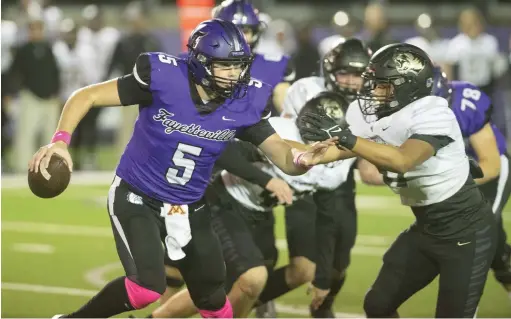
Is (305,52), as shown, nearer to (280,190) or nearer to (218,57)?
(280,190)

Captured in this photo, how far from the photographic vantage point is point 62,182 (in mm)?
4129

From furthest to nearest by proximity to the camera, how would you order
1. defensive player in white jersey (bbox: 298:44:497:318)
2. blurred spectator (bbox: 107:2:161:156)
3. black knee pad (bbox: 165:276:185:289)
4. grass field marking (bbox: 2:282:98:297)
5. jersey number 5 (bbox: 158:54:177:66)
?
blurred spectator (bbox: 107:2:161:156) < grass field marking (bbox: 2:282:98:297) < black knee pad (bbox: 165:276:185:289) < jersey number 5 (bbox: 158:54:177:66) < defensive player in white jersey (bbox: 298:44:497:318)

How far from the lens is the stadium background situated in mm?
6176

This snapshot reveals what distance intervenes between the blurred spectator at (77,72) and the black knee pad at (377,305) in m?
8.12

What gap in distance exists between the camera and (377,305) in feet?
14.8

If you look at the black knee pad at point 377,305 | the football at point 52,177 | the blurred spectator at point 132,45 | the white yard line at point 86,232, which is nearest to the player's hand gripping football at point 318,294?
the black knee pad at point 377,305

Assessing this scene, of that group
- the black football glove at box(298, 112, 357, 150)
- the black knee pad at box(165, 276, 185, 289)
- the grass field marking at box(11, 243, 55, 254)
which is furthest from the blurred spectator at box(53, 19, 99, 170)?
the black football glove at box(298, 112, 357, 150)

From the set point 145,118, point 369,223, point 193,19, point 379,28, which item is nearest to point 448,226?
point 145,118

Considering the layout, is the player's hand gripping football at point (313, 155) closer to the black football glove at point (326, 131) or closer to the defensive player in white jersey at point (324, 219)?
the black football glove at point (326, 131)

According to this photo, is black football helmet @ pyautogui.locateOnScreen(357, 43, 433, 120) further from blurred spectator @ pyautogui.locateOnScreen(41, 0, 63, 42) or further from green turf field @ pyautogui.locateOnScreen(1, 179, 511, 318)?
blurred spectator @ pyautogui.locateOnScreen(41, 0, 63, 42)

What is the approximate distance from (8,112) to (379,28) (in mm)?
5374

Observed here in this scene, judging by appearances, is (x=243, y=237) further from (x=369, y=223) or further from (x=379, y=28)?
(x=379, y=28)

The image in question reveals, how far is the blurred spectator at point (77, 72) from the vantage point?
1235 cm

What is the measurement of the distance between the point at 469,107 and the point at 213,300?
1.72 meters
